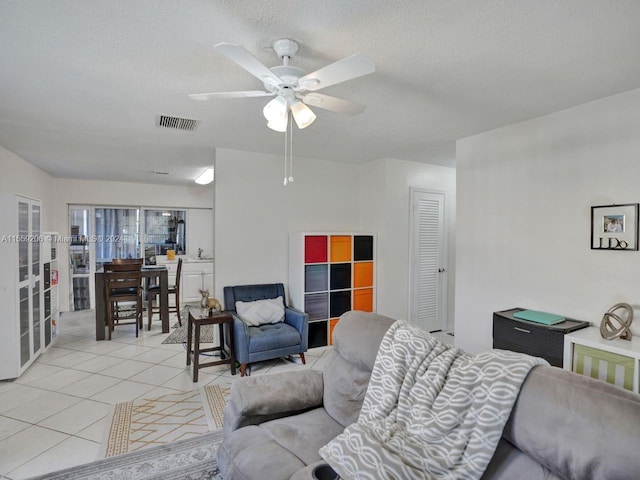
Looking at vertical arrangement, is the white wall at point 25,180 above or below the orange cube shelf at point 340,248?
above

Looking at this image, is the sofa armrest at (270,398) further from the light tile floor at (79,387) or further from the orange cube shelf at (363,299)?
the orange cube shelf at (363,299)

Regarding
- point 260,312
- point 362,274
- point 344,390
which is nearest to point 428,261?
point 362,274

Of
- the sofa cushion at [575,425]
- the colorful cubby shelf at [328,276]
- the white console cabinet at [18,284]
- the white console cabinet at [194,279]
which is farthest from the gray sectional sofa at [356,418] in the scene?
the white console cabinet at [194,279]

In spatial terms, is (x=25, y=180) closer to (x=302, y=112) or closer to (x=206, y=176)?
(x=206, y=176)

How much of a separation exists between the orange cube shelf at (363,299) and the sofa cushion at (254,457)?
293 cm

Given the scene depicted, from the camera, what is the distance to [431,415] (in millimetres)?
1375

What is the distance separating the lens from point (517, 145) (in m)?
3.25

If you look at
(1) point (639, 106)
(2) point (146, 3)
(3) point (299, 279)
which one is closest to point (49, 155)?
(3) point (299, 279)

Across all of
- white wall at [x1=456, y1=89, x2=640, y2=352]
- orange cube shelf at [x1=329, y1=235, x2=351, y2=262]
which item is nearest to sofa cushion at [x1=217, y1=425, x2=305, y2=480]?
white wall at [x1=456, y1=89, x2=640, y2=352]

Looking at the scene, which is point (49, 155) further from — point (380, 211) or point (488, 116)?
point (488, 116)

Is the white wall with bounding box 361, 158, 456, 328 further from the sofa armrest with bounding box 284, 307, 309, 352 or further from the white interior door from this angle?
the sofa armrest with bounding box 284, 307, 309, 352

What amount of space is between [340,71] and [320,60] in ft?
1.49

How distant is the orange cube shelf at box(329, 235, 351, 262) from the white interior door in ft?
3.20

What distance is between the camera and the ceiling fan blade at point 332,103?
204 centimetres
